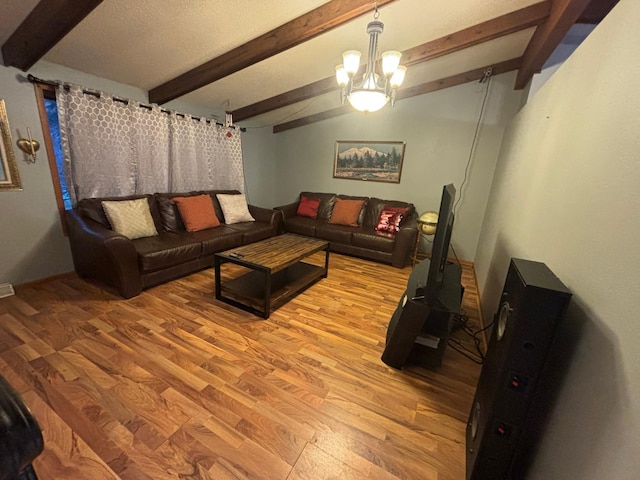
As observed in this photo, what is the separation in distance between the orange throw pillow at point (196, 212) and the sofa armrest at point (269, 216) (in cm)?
67

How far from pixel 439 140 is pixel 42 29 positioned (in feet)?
13.6

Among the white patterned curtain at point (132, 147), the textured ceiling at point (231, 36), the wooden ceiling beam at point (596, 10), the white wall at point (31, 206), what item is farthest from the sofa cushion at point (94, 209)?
the wooden ceiling beam at point (596, 10)

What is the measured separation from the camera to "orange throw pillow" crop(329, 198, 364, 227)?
13.7ft

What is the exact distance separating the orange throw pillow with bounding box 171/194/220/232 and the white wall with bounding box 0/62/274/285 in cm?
112

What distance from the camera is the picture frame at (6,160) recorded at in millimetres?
2191

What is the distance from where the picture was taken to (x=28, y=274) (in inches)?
98.9

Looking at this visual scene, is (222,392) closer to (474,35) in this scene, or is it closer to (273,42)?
(273,42)

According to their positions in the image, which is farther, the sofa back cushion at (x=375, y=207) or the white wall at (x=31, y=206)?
the sofa back cushion at (x=375, y=207)

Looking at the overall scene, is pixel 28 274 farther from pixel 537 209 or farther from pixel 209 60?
pixel 537 209

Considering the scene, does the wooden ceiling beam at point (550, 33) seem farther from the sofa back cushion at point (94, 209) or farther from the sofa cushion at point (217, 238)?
the sofa back cushion at point (94, 209)

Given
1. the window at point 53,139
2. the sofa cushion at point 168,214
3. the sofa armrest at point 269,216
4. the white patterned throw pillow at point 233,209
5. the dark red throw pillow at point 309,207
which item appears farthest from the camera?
the dark red throw pillow at point 309,207

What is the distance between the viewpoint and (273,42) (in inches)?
85.6

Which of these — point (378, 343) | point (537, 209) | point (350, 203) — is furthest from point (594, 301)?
point (350, 203)

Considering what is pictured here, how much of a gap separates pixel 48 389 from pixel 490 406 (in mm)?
2172
